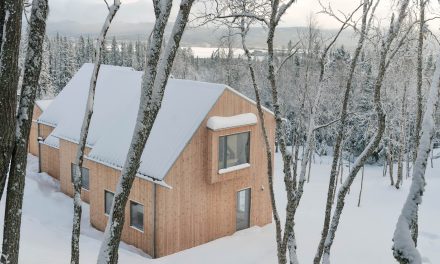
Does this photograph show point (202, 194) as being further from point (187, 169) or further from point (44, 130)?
point (44, 130)

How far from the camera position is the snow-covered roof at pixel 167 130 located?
1441 centimetres

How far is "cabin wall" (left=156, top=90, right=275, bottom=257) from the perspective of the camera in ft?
46.4

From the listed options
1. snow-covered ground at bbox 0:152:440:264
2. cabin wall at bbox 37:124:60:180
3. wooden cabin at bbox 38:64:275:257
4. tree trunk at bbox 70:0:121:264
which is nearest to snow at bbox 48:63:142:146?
wooden cabin at bbox 38:64:275:257

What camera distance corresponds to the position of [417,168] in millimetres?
4051

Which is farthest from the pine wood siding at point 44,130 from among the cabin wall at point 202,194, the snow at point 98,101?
the cabin wall at point 202,194

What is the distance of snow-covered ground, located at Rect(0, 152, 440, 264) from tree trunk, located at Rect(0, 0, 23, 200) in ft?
26.7

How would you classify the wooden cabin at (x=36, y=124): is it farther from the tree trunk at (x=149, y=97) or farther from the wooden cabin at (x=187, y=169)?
the tree trunk at (x=149, y=97)

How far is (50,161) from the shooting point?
23.0 metres

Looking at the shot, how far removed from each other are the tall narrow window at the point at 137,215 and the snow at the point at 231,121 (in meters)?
3.76

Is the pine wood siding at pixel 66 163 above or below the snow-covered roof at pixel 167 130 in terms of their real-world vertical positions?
below

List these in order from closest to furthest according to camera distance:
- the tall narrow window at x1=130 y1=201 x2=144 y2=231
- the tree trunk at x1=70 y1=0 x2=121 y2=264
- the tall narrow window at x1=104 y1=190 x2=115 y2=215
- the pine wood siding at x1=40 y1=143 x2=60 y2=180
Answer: the tree trunk at x1=70 y1=0 x2=121 y2=264, the tall narrow window at x1=130 y1=201 x2=144 y2=231, the tall narrow window at x1=104 y1=190 x2=115 y2=215, the pine wood siding at x1=40 y1=143 x2=60 y2=180

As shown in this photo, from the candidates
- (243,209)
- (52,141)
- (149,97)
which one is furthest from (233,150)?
(52,141)

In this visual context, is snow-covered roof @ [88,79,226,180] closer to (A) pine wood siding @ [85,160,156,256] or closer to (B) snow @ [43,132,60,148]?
(A) pine wood siding @ [85,160,156,256]

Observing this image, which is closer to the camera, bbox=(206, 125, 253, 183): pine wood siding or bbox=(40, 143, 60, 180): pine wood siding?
bbox=(206, 125, 253, 183): pine wood siding
